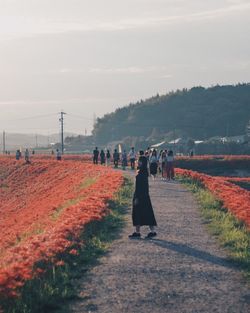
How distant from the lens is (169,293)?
39.4 ft

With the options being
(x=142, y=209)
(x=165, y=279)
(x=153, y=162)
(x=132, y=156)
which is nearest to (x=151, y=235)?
(x=142, y=209)

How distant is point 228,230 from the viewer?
18.7 m

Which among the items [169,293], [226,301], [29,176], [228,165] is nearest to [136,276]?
[169,293]

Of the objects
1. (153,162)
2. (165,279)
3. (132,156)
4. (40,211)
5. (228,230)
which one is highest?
(132,156)

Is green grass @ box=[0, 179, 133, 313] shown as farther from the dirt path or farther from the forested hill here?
the forested hill

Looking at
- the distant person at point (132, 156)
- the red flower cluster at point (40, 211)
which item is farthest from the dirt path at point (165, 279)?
the distant person at point (132, 156)

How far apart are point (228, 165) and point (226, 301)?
56858 millimetres

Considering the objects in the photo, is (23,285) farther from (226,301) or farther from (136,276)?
(226,301)

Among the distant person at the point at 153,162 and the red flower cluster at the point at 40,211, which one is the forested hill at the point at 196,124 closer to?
the red flower cluster at the point at 40,211

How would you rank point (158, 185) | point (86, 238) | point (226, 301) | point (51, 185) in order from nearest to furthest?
point (226, 301)
point (86, 238)
point (158, 185)
point (51, 185)

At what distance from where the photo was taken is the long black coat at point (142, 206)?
1772 centimetres

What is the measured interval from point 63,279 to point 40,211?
62.1 feet

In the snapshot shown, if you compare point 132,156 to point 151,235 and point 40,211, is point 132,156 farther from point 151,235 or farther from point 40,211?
point 151,235

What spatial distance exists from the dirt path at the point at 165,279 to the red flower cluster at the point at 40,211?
1.06 meters
